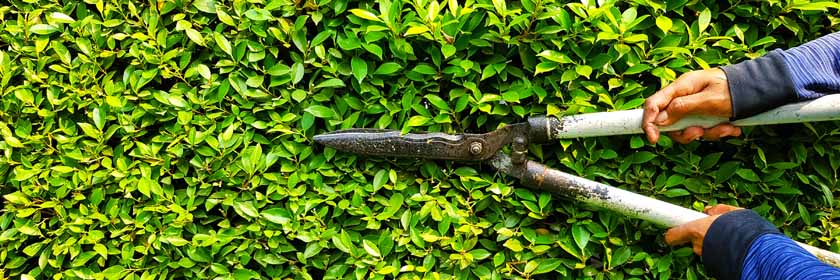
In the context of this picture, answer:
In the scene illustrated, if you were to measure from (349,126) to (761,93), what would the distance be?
3.11 ft

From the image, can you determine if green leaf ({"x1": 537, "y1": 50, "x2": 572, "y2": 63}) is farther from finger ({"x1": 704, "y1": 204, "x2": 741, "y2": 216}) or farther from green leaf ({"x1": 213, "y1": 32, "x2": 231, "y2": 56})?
green leaf ({"x1": 213, "y1": 32, "x2": 231, "y2": 56})

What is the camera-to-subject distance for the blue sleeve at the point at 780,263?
996 millimetres

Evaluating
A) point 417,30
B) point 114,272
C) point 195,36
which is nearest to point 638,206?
point 417,30

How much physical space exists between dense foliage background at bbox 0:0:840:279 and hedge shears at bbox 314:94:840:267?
0.06 m

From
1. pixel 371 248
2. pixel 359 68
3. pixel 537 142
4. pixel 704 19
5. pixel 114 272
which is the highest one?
pixel 704 19

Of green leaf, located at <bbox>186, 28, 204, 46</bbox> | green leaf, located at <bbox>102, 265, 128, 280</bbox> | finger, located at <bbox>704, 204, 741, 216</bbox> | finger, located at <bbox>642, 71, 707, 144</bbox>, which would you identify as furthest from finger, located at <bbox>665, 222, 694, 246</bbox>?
green leaf, located at <bbox>102, 265, 128, 280</bbox>

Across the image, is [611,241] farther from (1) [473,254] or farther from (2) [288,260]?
(2) [288,260]

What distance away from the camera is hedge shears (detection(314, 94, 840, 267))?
1.42m

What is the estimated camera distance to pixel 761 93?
126cm

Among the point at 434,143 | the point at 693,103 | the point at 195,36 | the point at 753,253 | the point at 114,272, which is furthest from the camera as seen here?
the point at 114,272

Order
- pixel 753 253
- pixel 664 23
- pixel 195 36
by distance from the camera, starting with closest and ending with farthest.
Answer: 1. pixel 753 253
2. pixel 664 23
3. pixel 195 36

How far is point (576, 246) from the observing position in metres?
1.61

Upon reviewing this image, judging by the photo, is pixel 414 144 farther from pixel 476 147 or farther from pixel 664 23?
pixel 664 23

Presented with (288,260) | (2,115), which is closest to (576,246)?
(288,260)
